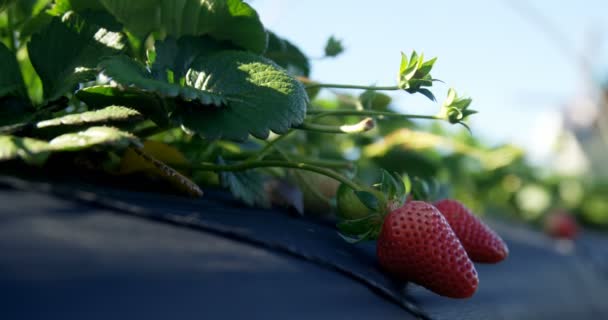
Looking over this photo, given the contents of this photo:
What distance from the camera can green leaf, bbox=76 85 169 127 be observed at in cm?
44

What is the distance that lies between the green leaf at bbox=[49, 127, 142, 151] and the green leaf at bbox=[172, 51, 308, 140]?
0.24ft

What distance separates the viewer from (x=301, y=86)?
0.46 m

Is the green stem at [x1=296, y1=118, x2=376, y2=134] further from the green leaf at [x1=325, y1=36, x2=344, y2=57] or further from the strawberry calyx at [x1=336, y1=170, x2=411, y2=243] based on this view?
the green leaf at [x1=325, y1=36, x2=344, y2=57]

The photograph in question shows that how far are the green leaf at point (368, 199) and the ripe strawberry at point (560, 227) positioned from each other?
60.6 inches

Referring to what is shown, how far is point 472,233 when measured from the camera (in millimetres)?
586

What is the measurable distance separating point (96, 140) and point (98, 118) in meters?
0.03

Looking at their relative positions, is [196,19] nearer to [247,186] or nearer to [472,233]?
[247,186]

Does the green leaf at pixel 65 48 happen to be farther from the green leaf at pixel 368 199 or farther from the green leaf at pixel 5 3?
the green leaf at pixel 368 199

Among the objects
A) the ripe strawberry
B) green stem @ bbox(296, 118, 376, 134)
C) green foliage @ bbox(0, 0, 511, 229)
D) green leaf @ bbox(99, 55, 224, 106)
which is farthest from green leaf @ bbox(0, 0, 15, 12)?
the ripe strawberry

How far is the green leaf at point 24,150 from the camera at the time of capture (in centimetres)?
35

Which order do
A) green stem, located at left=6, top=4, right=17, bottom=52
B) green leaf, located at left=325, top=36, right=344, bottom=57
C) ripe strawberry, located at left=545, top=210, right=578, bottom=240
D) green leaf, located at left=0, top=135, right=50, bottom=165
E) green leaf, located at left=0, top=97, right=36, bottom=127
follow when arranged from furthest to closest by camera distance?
1. ripe strawberry, located at left=545, top=210, right=578, bottom=240
2. green leaf, located at left=325, top=36, right=344, bottom=57
3. green stem, located at left=6, top=4, right=17, bottom=52
4. green leaf, located at left=0, top=97, right=36, bottom=127
5. green leaf, located at left=0, top=135, right=50, bottom=165

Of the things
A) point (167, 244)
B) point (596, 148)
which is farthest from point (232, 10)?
point (596, 148)

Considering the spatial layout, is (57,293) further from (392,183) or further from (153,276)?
(392,183)

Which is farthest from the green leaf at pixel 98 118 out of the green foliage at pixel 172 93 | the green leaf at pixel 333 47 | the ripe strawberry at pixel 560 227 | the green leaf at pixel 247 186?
the ripe strawberry at pixel 560 227
